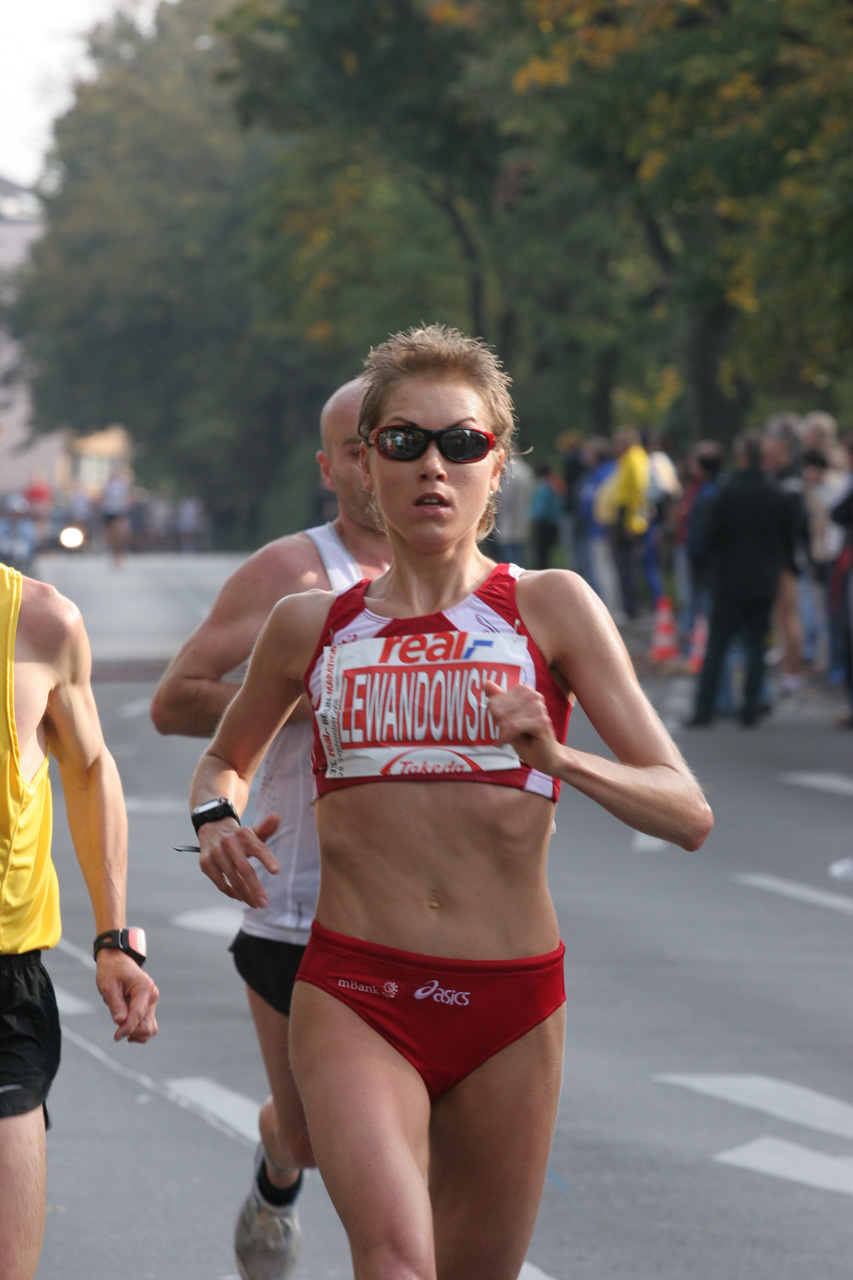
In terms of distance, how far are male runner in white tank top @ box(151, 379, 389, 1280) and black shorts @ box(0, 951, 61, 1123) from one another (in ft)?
2.78

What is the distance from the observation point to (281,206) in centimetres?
4769

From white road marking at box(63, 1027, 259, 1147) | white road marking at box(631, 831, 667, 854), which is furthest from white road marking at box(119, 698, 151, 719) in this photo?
white road marking at box(63, 1027, 259, 1147)

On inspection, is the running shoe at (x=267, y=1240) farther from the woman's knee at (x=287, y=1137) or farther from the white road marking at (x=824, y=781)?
the white road marking at (x=824, y=781)

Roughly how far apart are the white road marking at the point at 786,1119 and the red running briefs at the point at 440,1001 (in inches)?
104

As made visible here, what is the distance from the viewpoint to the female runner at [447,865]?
3223 mm

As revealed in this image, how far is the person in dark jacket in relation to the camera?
51.0ft

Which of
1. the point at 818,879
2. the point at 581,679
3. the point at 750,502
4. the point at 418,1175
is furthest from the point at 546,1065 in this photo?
the point at 750,502

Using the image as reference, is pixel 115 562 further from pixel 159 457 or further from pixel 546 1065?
pixel 546 1065

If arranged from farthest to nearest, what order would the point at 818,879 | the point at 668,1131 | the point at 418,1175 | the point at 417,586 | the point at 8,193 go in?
1. the point at 8,193
2. the point at 818,879
3. the point at 668,1131
4. the point at 417,586
5. the point at 418,1175

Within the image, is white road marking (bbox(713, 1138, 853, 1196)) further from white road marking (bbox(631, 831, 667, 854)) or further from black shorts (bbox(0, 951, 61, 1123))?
white road marking (bbox(631, 831, 667, 854))

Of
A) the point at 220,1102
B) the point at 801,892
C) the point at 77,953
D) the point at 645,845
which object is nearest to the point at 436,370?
the point at 220,1102

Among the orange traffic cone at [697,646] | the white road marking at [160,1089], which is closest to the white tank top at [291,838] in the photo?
the white road marking at [160,1089]

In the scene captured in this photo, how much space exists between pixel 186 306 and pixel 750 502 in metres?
48.6

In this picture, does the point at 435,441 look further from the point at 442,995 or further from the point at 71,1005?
the point at 71,1005
